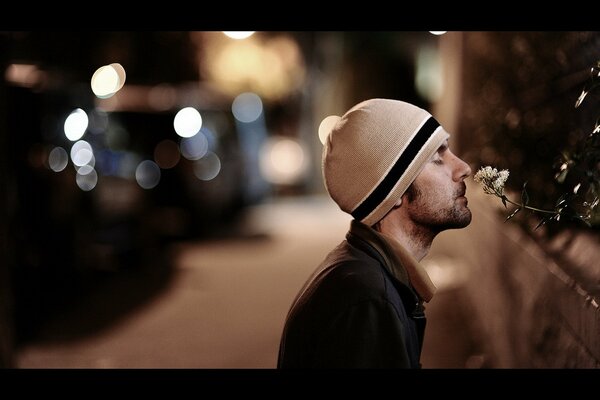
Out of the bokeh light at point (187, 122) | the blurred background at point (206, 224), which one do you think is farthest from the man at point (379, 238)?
the bokeh light at point (187, 122)

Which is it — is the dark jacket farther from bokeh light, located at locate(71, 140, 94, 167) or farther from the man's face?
bokeh light, located at locate(71, 140, 94, 167)

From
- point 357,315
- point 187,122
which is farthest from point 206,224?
point 357,315

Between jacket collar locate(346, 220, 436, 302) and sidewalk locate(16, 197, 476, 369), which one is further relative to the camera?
sidewalk locate(16, 197, 476, 369)

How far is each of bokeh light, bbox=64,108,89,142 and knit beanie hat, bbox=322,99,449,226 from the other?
26.9ft

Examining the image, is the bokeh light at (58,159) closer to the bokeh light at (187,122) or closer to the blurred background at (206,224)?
the blurred background at (206,224)

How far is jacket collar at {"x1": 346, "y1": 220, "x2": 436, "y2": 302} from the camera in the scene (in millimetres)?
A: 2861

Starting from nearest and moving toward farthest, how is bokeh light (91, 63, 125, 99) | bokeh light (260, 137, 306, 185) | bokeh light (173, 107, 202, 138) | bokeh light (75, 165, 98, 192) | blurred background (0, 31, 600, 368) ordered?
blurred background (0, 31, 600, 368), bokeh light (75, 165, 98, 192), bokeh light (173, 107, 202, 138), bokeh light (91, 63, 125, 99), bokeh light (260, 137, 306, 185)

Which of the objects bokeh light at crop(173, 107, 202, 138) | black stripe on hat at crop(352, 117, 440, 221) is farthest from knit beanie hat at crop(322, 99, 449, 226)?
bokeh light at crop(173, 107, 202, 138)

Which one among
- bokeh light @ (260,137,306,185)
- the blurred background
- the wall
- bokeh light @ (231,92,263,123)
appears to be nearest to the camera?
the wall

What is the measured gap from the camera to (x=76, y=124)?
1108 centimetres

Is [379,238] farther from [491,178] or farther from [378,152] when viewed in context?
[491,178]

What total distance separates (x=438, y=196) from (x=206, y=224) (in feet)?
42.1

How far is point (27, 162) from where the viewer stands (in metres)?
9.65

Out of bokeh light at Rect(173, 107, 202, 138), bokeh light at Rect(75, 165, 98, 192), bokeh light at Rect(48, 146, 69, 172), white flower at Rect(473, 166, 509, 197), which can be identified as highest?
bokeh light at Rect(173, 107, 202, 138)
